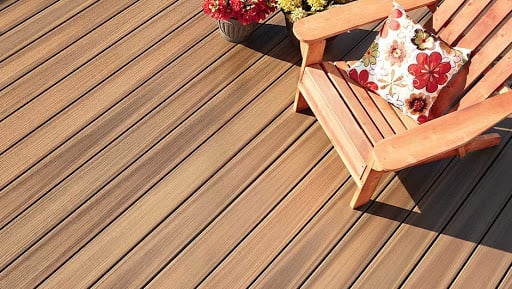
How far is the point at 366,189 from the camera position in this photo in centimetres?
250

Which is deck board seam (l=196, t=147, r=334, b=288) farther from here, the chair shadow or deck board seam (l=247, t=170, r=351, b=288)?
the chair shadow

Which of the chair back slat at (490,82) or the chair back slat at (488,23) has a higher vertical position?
the chair back slat at (488,23)

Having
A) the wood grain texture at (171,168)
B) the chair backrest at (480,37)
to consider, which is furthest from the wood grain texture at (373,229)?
the wood grain texture at (171,168)

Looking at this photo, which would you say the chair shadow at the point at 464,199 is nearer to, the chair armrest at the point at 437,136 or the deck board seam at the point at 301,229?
the deck board seam at the point at 301,229

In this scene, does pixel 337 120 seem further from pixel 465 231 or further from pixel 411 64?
pixel 465 231

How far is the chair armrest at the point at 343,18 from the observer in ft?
8.25

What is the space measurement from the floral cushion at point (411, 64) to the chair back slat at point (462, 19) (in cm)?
9

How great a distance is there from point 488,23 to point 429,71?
1.13 feet

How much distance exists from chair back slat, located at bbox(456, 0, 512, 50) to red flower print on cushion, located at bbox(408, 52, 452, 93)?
17 cm

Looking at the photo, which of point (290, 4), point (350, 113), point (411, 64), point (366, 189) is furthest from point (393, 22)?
point (366, 189)

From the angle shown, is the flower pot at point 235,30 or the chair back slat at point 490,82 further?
the flower pot at point 235,30

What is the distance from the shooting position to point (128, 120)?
2.88 m

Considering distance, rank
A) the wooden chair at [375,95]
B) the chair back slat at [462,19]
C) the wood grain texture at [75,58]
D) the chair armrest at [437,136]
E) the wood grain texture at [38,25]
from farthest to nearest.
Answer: the wood grain texture at [38,25], the wood grain texture at [75,58], the chair back slat at [462,19], the wooden chair at [375,95], the chair armrest at [437,136]

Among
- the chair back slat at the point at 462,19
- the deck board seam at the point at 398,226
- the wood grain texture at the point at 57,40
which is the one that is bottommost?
the deck board seam at the point at 398,226
